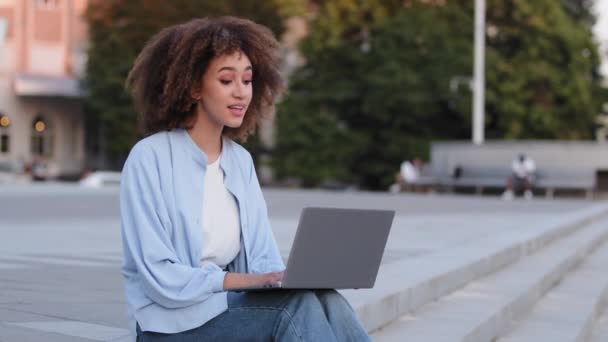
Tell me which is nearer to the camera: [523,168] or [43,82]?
[523,168]

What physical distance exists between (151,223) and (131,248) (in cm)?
11

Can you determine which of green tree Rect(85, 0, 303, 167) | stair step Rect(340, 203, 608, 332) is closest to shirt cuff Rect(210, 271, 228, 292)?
stair step Rect(340, 203, 608, 332)

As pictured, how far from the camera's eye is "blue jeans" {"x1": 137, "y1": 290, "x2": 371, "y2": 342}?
3.59 m

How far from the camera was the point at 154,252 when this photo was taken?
3.56 m

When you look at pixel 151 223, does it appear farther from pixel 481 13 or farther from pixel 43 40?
pixel 43 40

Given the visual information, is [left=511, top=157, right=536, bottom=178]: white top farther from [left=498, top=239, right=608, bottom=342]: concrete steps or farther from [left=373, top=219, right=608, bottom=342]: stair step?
[left=498, top=239, right=608, bottom=342]: concrete steps

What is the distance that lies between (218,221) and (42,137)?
53135 millimetres

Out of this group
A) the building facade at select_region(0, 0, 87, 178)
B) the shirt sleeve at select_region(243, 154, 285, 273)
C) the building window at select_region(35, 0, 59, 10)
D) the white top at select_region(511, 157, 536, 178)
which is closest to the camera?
the shirt sleeve at select_region(243, 154, 285, 273)

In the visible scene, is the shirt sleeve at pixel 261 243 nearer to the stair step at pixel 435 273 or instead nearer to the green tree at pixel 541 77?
the stair step at pixel 435 273

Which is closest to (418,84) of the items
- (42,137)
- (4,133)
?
(42,137)

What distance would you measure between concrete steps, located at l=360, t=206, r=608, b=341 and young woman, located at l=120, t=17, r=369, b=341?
1575 mm

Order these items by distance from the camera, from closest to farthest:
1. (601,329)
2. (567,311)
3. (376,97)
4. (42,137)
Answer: (567,311) < (601,329) < (376,97) < (42,137)

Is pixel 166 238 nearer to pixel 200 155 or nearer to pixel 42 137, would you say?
pixel 200 155

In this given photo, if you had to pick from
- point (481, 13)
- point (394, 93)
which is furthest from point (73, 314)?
point (394, 93)
